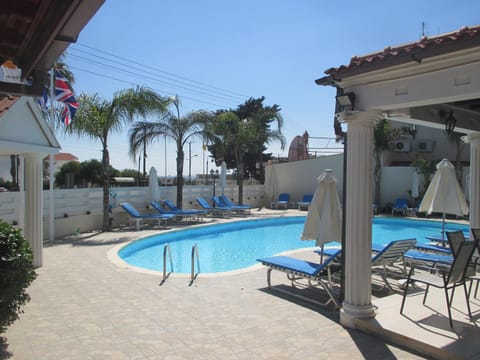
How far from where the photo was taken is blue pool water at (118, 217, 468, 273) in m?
10.8

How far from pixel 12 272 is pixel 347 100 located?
4395mm

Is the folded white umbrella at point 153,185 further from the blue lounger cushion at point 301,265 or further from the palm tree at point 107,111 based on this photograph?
the blue lounger cushion at point 301,265

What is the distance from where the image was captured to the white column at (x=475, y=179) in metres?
6.88

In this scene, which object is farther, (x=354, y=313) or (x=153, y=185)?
(x=153, y=185)

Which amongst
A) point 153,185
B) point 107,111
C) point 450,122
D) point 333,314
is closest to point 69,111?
point 107,111

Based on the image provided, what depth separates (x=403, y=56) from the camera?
4.27m

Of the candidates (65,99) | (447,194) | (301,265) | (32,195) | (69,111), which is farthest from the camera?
(69,111)

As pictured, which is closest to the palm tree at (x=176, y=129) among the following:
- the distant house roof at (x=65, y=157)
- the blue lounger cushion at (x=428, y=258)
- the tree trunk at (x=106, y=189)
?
the tree trunk at (x=106, y=189)

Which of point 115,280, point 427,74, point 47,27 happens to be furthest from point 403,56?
point 115,280

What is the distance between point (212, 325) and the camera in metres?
5.08

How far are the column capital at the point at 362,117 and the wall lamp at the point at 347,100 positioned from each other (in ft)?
0.38

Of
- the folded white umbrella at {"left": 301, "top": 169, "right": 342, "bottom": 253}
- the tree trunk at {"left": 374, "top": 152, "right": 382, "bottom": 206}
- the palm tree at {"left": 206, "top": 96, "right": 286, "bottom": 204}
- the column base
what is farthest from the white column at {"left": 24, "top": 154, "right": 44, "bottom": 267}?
the tree trunk at {"left": 374, "top": 152, "right": 382, "bottom": 206}

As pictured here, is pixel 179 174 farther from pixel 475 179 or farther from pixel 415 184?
pixel 475 179

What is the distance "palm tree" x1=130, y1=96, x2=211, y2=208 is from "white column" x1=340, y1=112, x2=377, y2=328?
42.1ft
